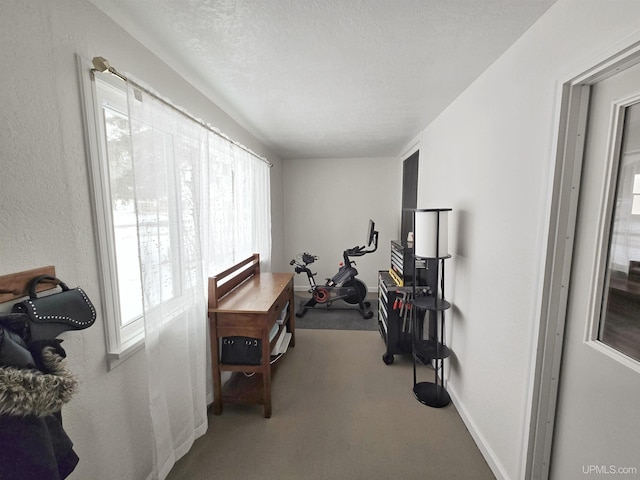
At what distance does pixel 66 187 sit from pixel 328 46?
1381 mm

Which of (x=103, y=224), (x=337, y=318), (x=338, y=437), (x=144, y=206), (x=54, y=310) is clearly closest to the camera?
(x=54, y=310)

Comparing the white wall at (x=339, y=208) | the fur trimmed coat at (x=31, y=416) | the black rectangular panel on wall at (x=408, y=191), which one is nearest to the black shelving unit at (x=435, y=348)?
the black rectangular panel on wall at (x=408, y=191)

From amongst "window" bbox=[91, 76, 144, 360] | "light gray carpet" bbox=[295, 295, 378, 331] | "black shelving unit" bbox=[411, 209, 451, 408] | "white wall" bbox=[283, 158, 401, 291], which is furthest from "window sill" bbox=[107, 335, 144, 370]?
"white wall" bbox=[283, 158, 401, 291]

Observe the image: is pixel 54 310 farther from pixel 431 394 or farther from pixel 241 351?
pixel 431 394

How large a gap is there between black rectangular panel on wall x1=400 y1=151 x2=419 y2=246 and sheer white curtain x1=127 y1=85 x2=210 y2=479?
8.72 feet

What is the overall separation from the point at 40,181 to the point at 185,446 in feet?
5.31

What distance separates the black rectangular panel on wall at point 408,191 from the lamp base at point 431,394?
1854mm

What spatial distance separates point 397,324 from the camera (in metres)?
2.54

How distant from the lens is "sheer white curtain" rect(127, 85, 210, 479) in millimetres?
1315

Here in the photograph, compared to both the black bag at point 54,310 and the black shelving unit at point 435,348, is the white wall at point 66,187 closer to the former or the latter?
the black bag at point 54,310

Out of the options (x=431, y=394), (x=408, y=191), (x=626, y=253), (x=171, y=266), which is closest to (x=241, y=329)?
(x=171, y=266)

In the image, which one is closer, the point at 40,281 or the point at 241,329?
the point at 40,281

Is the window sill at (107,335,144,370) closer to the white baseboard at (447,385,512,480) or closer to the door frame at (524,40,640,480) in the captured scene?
the door frame at (524,40,640,480)

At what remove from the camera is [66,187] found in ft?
3.32
